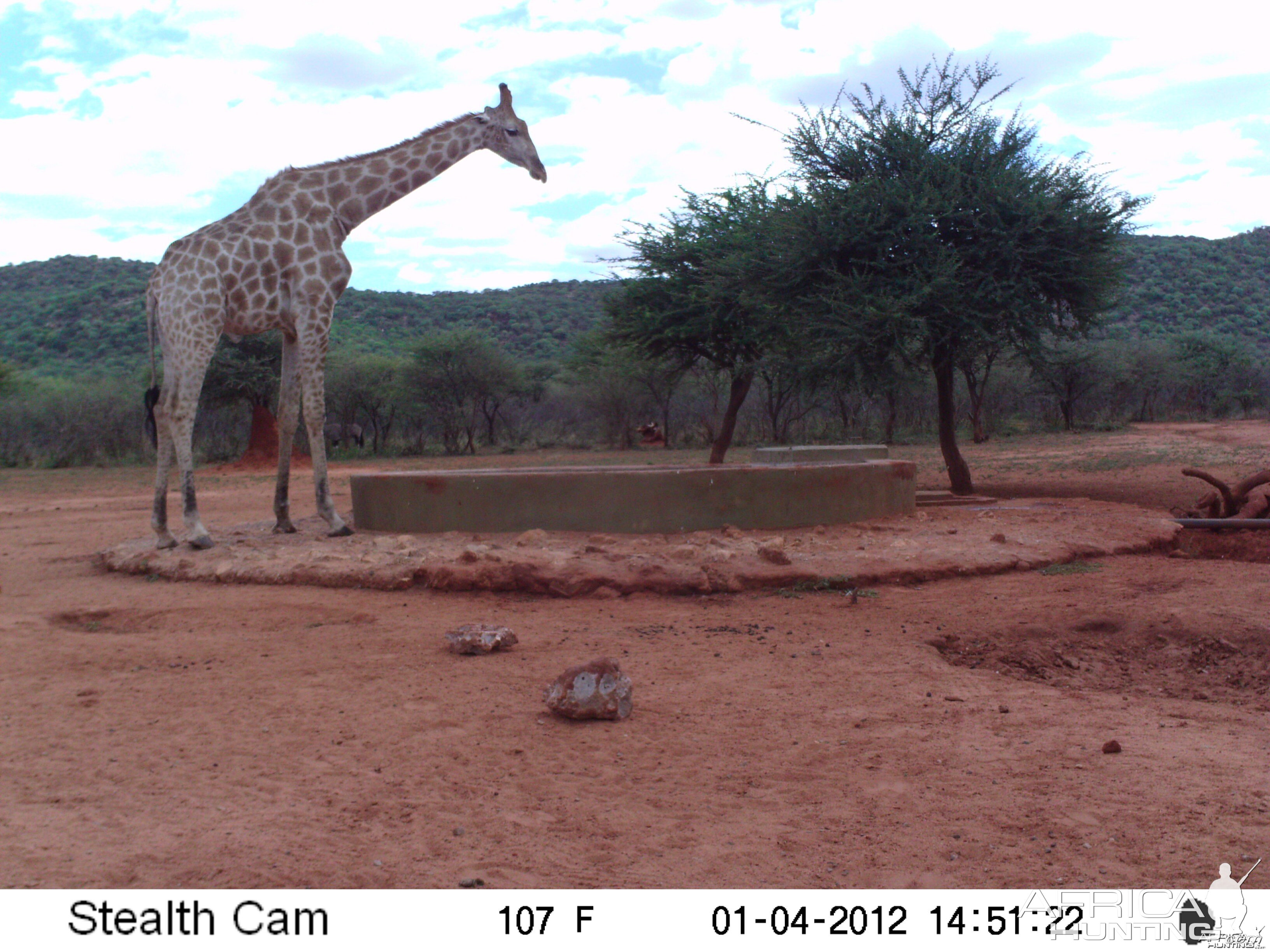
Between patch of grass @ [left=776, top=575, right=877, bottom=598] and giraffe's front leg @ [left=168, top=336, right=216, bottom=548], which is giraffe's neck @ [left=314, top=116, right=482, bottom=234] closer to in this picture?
giraffe's front leg @ [left=168, top=336, right=216, bottom=548]

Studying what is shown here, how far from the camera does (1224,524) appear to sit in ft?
25.8

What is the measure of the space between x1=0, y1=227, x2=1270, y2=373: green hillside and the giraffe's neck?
2960 cm

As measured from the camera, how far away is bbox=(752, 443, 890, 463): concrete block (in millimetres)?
12703

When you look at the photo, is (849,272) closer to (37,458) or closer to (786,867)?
(786,867)

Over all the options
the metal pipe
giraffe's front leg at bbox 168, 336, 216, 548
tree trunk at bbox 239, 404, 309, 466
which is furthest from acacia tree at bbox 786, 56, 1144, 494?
tree trunk at bbox 239, 404, 309, 466

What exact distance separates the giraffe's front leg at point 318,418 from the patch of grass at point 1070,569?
5.57 meters

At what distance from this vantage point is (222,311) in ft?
25.5

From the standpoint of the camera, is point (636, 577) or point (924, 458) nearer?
point (636, 577)

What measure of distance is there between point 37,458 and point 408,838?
100 feet

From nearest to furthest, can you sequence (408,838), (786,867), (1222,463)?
1. (786,867)
2. (408,838)
3. (1222,463)

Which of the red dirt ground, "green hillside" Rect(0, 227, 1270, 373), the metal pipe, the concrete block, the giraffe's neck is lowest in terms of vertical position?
the red dirt ground

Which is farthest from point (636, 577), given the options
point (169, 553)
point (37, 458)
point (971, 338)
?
point (37, 458)

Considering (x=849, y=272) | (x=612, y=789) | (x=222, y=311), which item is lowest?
(x=612, y=789)

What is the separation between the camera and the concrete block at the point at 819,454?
1270 cm
